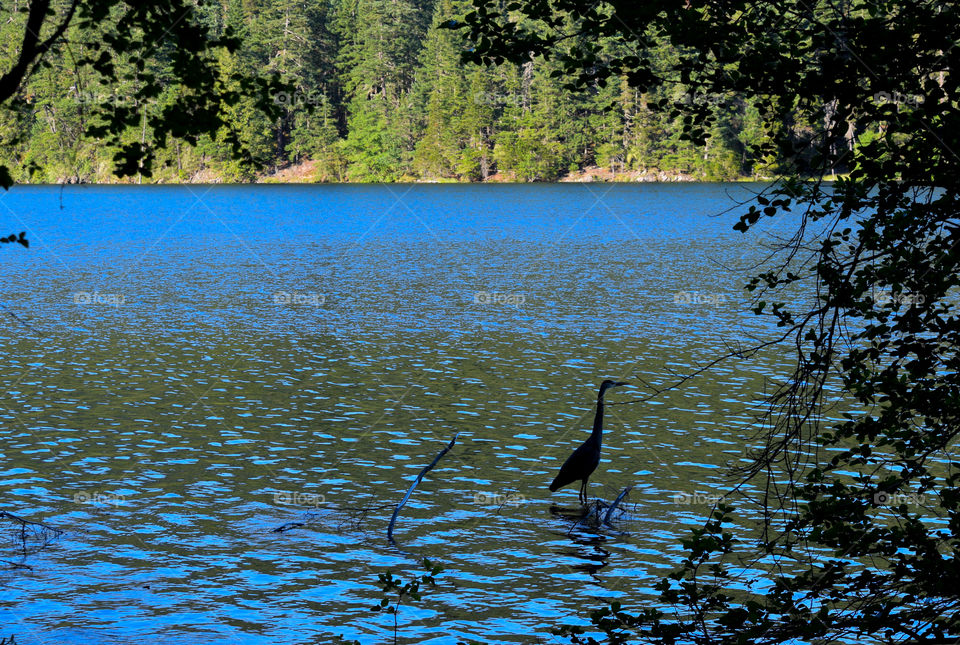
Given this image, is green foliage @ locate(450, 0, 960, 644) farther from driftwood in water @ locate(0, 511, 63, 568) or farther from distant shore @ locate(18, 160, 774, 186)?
distant shore @ locate(18, 160, 774, 186)

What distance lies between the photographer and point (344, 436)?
18906 millimetres

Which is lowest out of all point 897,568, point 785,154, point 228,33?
point 897,568

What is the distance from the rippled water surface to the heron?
42cm

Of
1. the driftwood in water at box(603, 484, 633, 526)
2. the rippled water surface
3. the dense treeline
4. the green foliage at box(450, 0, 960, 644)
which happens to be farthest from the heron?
the dense treeline

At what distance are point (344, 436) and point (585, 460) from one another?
6229 mm

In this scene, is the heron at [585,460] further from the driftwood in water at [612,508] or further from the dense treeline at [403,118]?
the dense treeline at [403,118]

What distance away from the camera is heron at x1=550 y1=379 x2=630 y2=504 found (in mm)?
13930

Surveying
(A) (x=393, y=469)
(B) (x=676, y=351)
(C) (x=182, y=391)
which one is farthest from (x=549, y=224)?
(A) (x=393, y=469)

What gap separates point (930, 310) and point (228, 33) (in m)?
4.87

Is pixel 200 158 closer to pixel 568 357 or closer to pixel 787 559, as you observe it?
pixel 568 357

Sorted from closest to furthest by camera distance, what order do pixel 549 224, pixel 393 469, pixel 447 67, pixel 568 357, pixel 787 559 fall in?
pixel 787 559 → pixel 393 469 → pixel 568 357 → pixel 549 224 → pixel 447 67

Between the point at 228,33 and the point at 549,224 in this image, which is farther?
the point at 549,224

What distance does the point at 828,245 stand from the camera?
6918 millimetres

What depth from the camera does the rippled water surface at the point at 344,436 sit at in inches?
444
